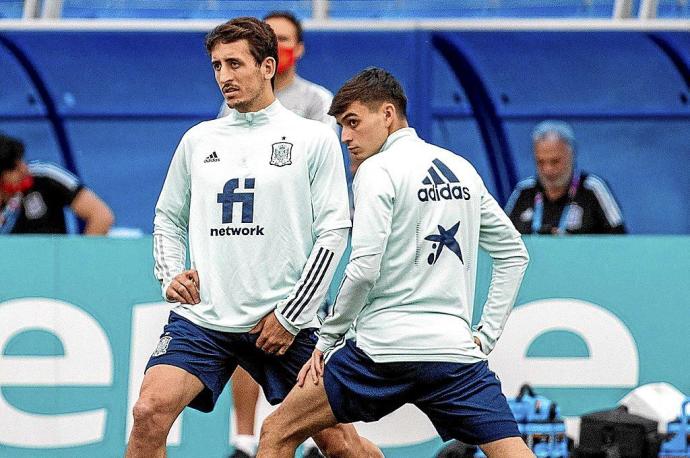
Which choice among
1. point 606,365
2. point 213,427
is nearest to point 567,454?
point 606,365

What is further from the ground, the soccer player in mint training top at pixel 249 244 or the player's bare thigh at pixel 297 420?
the soccer player in mint training top at pixel 249 244

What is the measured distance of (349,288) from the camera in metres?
5.50

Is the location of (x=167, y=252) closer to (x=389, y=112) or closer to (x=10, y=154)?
(x=389, y=112)

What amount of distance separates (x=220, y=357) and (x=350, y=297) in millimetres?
703

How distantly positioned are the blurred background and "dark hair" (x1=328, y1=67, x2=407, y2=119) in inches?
98.6

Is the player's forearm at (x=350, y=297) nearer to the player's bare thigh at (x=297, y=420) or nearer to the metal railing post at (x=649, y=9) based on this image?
the player's bare thigh at (x=297, y=420)

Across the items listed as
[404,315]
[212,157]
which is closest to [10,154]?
[212,157]

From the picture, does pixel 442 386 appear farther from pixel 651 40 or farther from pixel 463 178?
pixel 651 40

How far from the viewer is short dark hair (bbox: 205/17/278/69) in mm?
Answer: 5875

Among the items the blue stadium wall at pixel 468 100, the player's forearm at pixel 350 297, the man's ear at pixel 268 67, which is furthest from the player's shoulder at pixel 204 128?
the blue stadium wall at pixel 468 100

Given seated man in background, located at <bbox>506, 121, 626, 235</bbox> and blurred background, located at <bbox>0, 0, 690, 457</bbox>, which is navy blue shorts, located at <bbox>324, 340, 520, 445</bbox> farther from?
seated man in background, located at <bbox>506, 121, 626, 235</bbox>

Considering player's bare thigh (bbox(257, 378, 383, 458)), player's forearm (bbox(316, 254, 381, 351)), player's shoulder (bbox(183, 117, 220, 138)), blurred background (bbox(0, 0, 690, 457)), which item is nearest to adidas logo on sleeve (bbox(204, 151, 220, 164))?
player's shoulder (bbox(183, 117, 220, 138))

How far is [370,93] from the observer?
18.8 ft

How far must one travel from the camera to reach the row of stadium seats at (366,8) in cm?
1045
